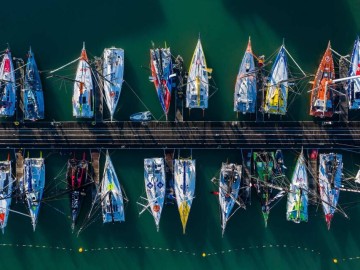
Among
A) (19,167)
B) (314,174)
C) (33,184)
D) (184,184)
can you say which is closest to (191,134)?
(184,184)

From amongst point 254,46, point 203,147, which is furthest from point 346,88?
point 203,147

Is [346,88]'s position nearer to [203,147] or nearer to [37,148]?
[203,147]

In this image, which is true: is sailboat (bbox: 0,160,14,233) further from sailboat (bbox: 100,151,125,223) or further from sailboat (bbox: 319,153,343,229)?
sailboat (bbox: 319,153,343,229)

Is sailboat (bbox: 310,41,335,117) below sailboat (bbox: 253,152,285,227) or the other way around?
the other way around

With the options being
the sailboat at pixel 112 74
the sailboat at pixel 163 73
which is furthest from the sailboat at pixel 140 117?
the sailboat at pixel 112 74

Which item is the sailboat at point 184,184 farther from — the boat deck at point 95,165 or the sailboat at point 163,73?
the boat deck at point 95,165

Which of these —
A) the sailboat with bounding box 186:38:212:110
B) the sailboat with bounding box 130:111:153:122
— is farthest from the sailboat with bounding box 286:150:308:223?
the sailboat with bounding box 130:111:153:122
